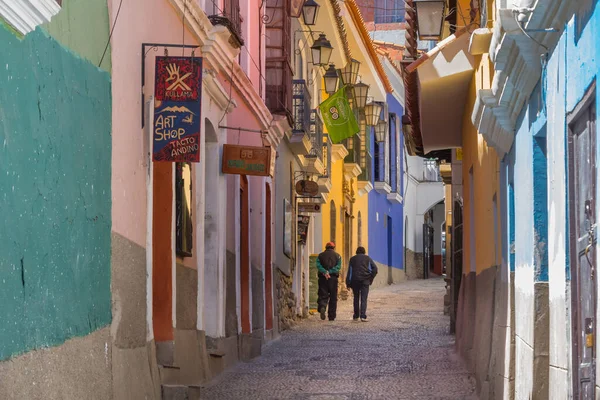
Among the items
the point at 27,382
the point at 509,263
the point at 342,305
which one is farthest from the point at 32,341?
the point at 342,305

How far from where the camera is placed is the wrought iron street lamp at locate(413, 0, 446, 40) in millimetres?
14234

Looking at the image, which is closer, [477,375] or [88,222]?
[88,222]

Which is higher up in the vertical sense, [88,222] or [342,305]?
[88,222]

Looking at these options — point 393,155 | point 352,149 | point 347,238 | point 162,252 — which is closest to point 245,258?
point 162,252

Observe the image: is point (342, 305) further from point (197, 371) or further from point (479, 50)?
point (479, 50)

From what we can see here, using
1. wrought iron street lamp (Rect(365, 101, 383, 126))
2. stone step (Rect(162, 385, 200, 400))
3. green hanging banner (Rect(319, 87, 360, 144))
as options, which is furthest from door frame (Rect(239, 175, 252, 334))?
wrought iron street lamp (Rect(365, 101, 383, 126))

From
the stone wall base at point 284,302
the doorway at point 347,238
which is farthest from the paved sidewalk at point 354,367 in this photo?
the doorway at point 347,238

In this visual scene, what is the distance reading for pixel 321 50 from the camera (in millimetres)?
23859

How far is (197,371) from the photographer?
41.0ft

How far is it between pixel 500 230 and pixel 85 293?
13.6ft

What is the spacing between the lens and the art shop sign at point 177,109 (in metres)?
10.1

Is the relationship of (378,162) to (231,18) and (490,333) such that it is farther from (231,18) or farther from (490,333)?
(490,333)

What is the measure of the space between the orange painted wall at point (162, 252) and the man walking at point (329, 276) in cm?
1266

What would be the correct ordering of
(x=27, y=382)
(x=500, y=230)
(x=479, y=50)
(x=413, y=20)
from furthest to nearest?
1. (x=413, y=20)
2. (x=500, y=230)
3. (x=479, y=50)
4. (x=27, y=382)
